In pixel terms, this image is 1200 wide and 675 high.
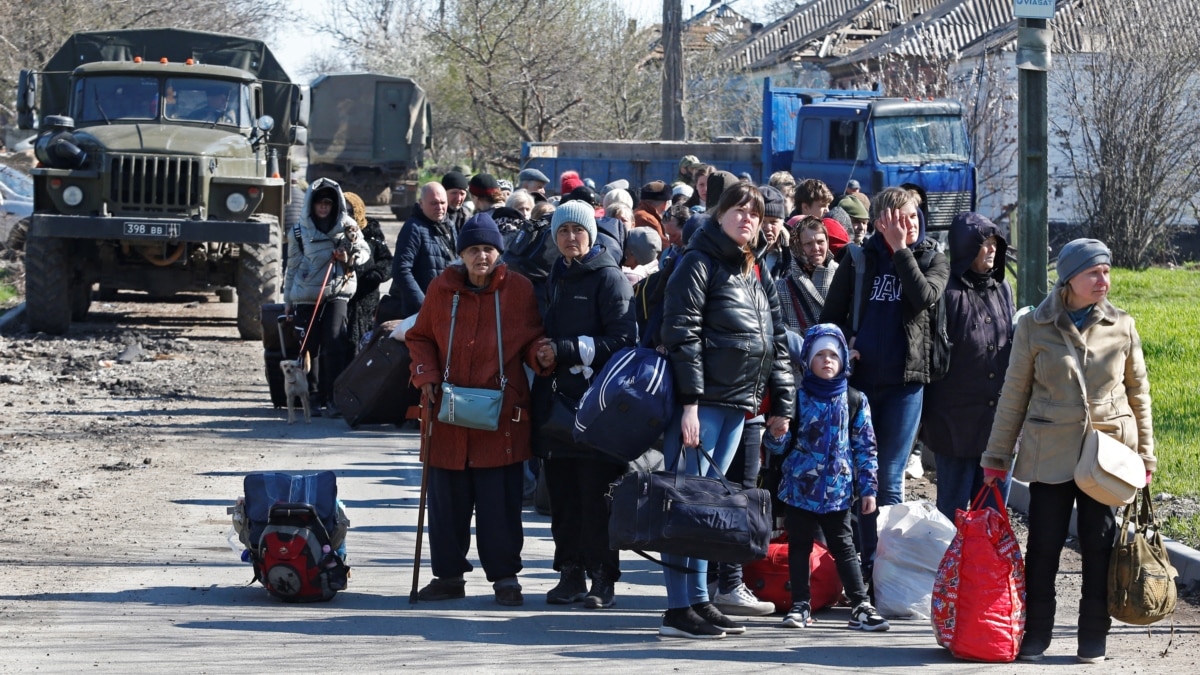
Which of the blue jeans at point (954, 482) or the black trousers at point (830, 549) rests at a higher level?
the blue jeans at point (954, 482)

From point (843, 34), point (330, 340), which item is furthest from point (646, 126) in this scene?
point (330, 340)

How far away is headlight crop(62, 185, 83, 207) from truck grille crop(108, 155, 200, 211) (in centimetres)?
32

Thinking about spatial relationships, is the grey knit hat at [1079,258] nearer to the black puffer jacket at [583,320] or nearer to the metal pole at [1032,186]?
the black puffer jacket at [583,320]

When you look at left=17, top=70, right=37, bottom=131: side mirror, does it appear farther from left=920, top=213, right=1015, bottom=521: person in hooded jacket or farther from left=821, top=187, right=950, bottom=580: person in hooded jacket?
left=920, top=213, right=1015, bottom=521: person in hooded jacket

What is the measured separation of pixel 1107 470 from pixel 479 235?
2791 mm

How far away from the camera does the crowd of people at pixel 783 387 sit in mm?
5953

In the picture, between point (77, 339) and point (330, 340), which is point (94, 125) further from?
point (330, 340)

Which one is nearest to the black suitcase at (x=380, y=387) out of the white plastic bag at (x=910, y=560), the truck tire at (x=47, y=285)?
the white plastic bag at (x=910, y=560)

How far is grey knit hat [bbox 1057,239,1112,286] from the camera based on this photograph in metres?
5.82

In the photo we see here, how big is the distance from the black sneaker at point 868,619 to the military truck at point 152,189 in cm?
1079

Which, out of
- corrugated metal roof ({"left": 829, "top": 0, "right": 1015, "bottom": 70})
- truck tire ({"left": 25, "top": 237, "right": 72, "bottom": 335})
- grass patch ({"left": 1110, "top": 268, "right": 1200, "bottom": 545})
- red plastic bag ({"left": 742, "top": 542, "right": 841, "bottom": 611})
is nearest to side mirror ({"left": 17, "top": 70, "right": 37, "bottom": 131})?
truck tire ({"left": 25, "top": 237, "right": 72, "bottom": 335})

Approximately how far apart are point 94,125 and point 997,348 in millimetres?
12924

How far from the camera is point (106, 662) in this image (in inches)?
231

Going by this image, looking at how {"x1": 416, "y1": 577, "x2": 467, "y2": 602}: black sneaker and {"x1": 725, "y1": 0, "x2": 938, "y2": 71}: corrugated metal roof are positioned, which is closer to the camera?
{"x1": 416, "y1": 577, "x2": 467, "y2": 602}: black sneaker
